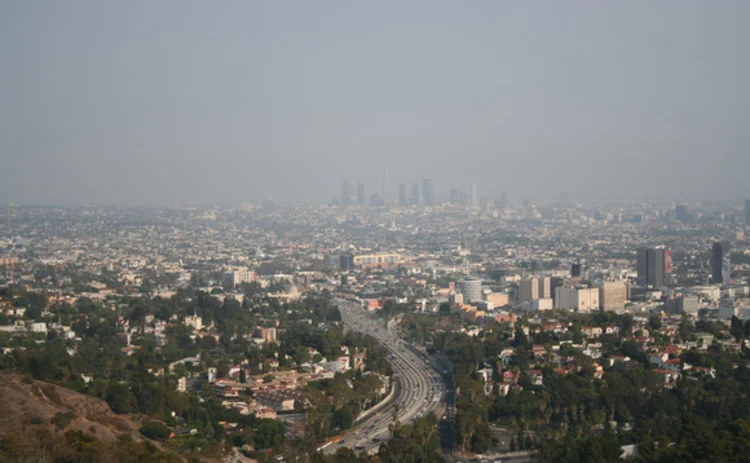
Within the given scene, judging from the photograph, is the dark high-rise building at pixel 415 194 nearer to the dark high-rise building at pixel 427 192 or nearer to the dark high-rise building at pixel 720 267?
the dark high-rise building at pixel 427 192

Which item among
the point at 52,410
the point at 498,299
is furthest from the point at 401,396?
the point at 498,299

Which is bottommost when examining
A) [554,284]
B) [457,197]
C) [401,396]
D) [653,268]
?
[401,396]

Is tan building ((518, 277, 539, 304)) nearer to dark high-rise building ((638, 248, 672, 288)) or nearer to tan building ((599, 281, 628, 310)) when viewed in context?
tan building ((599, 281, 628, 310))

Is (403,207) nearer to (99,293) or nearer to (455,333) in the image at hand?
(99,293)

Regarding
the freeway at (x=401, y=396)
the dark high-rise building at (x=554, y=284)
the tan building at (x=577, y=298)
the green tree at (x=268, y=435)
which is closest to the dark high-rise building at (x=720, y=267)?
the dark high-rise building at (x=554, y=284)

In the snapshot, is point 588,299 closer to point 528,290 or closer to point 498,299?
point 528,290

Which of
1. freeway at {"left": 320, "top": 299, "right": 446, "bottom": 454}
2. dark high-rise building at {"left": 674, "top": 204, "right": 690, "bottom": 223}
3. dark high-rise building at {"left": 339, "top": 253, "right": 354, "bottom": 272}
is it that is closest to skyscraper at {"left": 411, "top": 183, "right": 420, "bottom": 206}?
dark high-rise building at {"left": 674, "top": 204, "right": 690, "bottom": 223}
